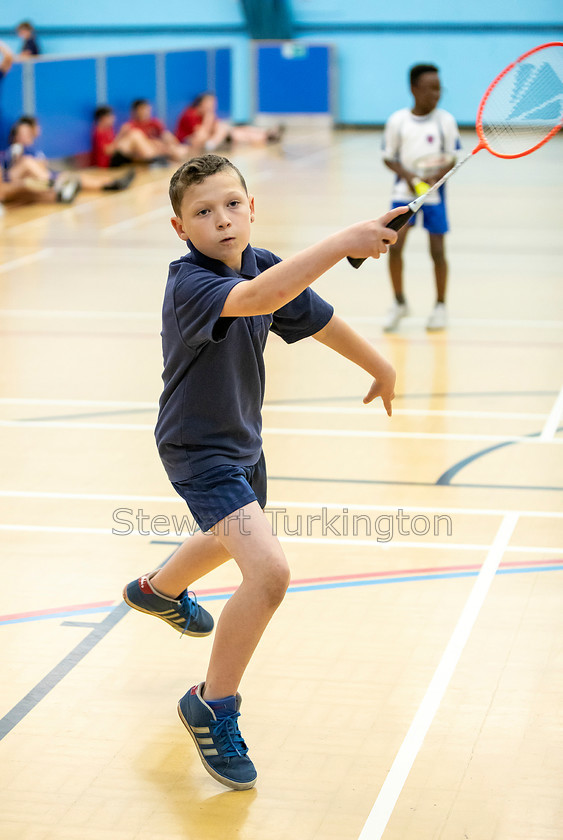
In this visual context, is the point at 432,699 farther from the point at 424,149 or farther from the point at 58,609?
the point at 424,149

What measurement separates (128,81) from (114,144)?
6.60 ft

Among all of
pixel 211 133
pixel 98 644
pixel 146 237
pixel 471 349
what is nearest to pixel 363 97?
pixel 211 133

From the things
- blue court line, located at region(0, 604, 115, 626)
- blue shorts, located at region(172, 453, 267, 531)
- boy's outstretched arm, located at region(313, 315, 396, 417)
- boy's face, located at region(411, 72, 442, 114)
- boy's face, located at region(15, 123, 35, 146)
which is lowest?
blue court line, located at region(0, 604, 115, 626)

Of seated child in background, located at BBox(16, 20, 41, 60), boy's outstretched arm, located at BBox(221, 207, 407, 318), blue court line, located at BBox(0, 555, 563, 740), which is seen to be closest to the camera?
boy's outstretched arm, located at BBox(221, 207, 407, 318)

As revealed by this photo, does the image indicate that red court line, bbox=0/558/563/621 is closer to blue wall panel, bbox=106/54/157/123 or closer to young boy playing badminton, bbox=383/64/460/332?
young boy playing badminton, bbox=383/64/460/332

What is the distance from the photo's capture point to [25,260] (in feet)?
38.5

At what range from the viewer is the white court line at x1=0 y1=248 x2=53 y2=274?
11.3 meters

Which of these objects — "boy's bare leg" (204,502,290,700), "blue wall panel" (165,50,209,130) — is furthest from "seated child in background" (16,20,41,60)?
"boy's bare leg" (204,502,290,700)

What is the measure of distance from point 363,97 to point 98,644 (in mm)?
23062

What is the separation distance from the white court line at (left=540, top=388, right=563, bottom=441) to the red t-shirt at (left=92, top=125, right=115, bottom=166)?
13.7 metres

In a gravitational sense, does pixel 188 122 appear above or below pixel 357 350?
below

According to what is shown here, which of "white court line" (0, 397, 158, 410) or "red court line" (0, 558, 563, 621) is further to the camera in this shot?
"white court line" (0, 397, 158, 410)

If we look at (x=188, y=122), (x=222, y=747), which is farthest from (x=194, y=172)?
(x=188, y=122)

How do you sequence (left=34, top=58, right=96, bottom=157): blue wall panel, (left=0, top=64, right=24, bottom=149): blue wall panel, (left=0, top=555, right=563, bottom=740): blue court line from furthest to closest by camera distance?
1. (left=34, top=58, right=96, bottom=157): blue wall panel
2. (left=0, top=64, right=24, bottom=149): blue wall panel
3. (left=0, top=555, right=563, bottom=740): blue court line
